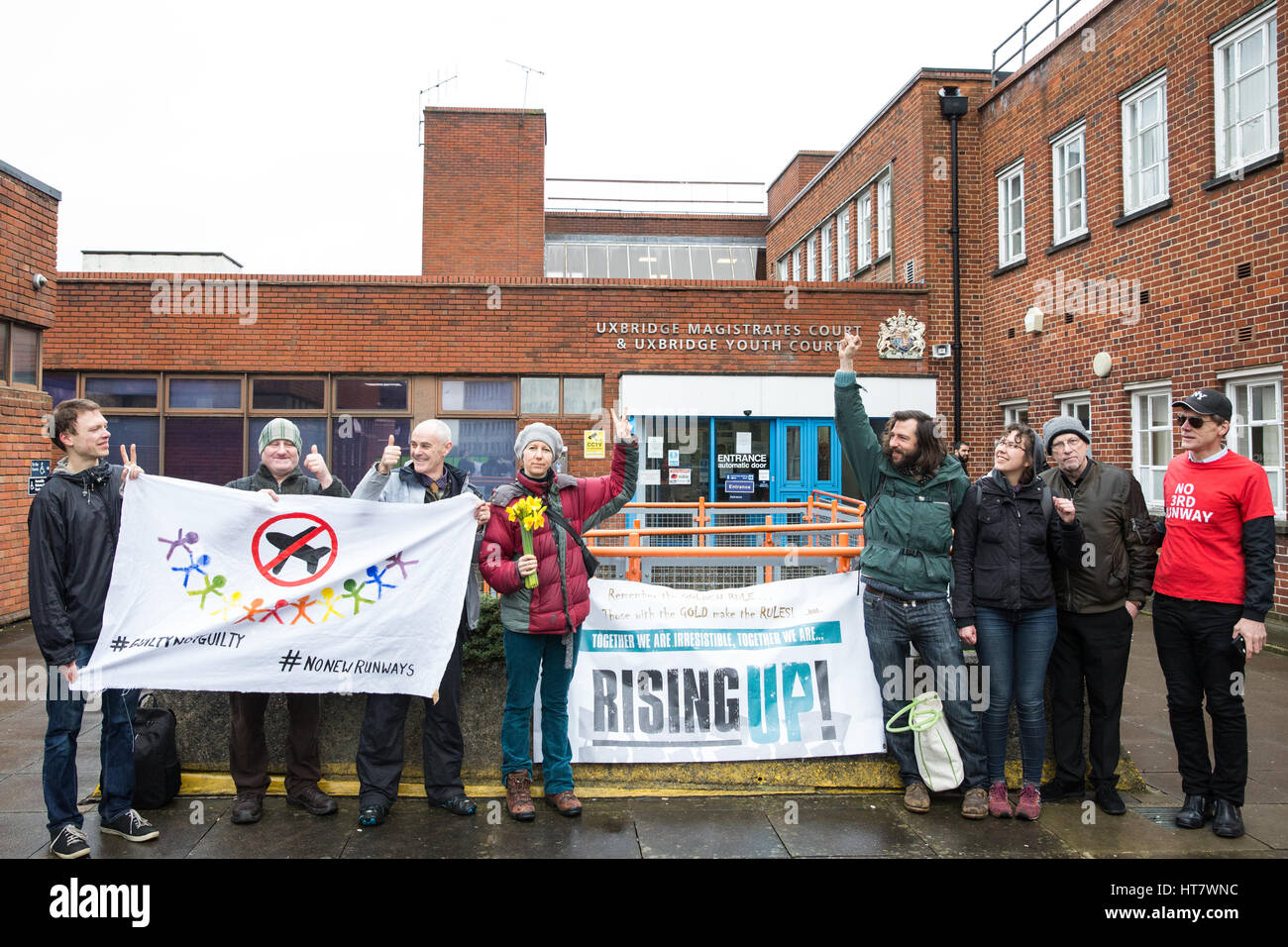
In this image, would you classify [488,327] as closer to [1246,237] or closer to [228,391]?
[228,391]

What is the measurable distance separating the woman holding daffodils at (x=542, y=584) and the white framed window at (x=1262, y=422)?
27.0 ft

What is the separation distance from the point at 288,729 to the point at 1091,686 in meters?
4.38

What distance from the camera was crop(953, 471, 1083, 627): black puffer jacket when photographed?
4.63 meters

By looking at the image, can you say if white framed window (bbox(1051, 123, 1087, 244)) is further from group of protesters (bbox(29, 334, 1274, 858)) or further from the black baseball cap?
group of protesters (bbox(29, 334, 1274, 858))

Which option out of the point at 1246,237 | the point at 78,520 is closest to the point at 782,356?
the point at 1246,237

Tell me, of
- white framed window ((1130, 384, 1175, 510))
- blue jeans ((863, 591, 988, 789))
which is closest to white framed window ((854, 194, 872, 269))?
white framed window ((1130, 384, 1175, 510))

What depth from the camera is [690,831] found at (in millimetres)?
Result: 4461

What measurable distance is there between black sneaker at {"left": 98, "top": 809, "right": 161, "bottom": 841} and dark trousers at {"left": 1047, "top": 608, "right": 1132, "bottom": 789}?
4.70 meters

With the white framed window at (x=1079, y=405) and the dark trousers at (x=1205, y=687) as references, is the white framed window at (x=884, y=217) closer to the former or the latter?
the white framed window at (x=1079, y=405)

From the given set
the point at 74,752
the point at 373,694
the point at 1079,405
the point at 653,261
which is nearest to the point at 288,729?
the point at 373,694
